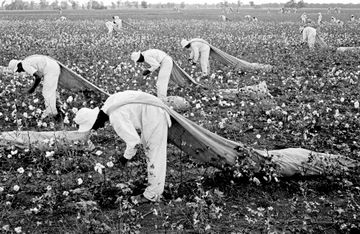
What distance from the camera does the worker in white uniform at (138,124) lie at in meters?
4.59

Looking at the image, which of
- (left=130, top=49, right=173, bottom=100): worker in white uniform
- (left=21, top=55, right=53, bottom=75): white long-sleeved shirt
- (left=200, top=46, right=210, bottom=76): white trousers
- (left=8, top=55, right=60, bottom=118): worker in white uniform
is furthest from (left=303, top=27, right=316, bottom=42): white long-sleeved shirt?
(left=21, top=55, right=53, bottom=75): white long-sleeved shirt

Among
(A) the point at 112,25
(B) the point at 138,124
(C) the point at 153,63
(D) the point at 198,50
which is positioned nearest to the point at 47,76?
(C) the point at 153,63

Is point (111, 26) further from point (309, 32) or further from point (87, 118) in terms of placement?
point (87, 118)

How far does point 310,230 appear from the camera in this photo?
13.9ft

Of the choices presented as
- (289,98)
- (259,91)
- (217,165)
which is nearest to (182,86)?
(259,91)

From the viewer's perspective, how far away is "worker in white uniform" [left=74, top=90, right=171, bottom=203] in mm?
4586

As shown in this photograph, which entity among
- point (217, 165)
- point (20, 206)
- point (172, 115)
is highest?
point (172, 115)

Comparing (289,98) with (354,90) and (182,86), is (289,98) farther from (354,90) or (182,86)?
(182,86)

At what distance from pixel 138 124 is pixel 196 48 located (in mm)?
6462

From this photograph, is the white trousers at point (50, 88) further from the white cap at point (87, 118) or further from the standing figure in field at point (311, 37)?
the standing figure in field at point (311, 37)

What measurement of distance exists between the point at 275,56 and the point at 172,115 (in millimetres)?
10428

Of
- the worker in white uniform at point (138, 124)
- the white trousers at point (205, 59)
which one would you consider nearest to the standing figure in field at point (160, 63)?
the white trousers at point (205, 59)

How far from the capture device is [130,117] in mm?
4727

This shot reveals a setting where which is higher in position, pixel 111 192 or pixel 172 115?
pixel 172 115
